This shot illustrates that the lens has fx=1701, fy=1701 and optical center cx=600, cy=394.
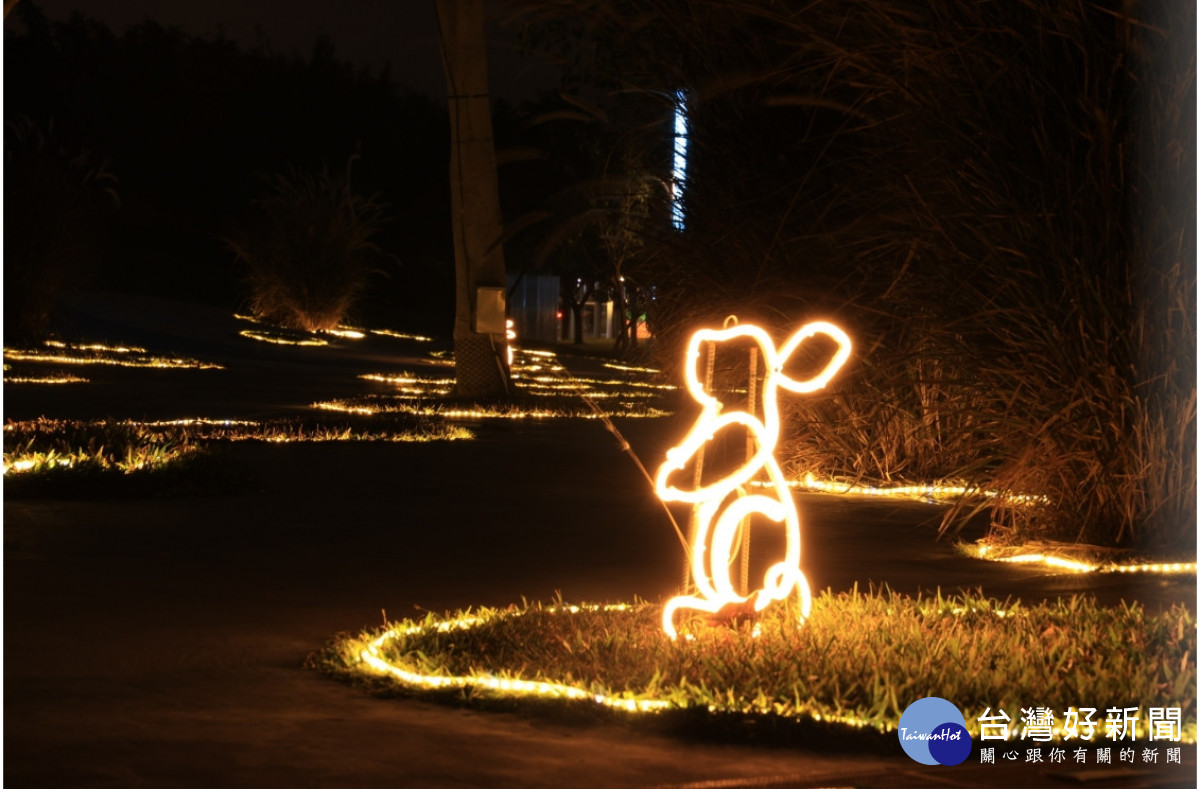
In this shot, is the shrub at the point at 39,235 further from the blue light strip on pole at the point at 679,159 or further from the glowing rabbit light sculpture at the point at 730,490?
the glowing rabbit light sculpture at the point at 730,490

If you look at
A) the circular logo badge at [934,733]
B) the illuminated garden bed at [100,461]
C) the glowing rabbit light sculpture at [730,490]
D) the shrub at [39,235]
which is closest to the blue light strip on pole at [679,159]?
the illuminated garden bed at [100,461]

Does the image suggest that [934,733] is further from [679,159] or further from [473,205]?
[473,205]

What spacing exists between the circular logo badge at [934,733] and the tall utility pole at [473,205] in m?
18.8

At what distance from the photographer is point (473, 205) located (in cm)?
2569

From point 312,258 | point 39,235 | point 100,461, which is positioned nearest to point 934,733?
point 100,461

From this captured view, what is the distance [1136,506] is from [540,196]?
5652cm

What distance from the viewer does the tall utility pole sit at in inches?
982

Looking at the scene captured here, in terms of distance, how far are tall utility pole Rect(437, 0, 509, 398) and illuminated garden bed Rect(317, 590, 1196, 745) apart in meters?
17.2

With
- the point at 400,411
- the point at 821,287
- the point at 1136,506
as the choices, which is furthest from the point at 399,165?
the point at 1136,506

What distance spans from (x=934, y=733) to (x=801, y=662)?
0.83m

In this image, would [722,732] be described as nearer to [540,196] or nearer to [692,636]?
[692,636]

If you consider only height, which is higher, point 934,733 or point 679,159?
point 679,159

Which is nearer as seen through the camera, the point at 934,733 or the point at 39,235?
the point at 934,733

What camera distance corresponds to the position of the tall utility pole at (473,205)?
24938mm
